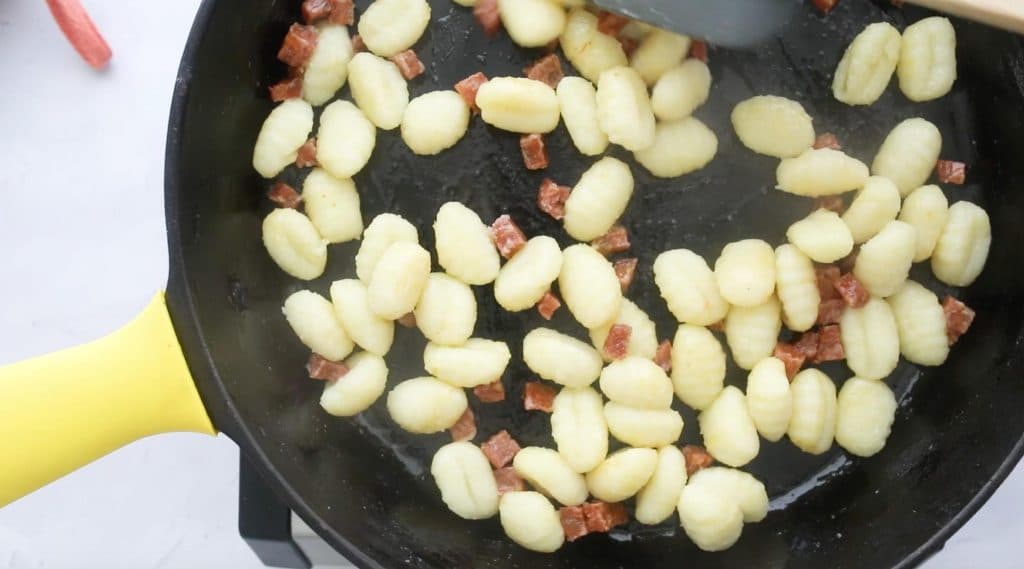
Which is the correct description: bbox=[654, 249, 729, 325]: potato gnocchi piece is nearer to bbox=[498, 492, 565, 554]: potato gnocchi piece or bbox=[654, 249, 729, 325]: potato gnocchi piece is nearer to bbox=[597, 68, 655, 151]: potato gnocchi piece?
bbox=[597, 68, 655, 151]: potato gnocchi piece

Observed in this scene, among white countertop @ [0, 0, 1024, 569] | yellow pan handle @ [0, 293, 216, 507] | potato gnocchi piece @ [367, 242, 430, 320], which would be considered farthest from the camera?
white countertop @ [0, 0, 1024, 569]

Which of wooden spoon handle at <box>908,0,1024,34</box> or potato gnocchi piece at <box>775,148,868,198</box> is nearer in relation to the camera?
wooden spoon handle at <box>908,0,1024,34</box>

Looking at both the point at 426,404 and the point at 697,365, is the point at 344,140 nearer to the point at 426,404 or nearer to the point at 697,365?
A: the point at 426,404

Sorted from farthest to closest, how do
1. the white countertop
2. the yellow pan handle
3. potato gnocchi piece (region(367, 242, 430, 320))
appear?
the white countertop
potato gnocchi piece (region(367, 242, 430, 320))
the yellow pan handle

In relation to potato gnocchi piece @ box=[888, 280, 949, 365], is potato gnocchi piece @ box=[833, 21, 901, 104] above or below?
above

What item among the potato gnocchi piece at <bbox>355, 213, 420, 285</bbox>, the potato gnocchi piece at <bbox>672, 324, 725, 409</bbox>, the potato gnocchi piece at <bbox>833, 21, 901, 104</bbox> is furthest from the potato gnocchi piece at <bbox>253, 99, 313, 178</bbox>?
the potato gnocchi piece at <bbox>833, 21, 901, 104</bbox>

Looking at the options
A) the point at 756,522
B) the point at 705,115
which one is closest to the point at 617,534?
the point at 756,522

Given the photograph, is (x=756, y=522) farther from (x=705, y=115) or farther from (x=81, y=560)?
(x=81, y=560)

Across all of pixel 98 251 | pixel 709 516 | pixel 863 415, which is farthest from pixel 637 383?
pixel 98 251
